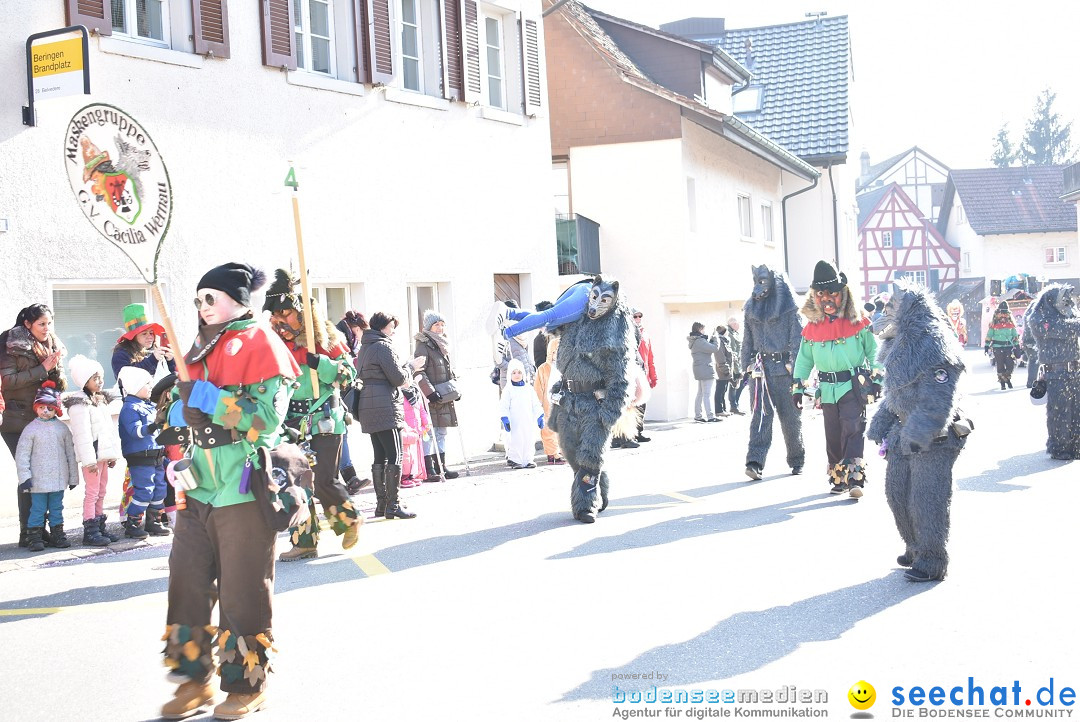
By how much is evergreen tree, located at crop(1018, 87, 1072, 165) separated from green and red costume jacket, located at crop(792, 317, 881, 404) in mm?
85030

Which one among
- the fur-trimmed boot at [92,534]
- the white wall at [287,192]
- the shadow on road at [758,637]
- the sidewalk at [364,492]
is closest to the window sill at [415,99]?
the white wall at [287,192]

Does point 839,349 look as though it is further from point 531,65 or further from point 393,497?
point 531,65

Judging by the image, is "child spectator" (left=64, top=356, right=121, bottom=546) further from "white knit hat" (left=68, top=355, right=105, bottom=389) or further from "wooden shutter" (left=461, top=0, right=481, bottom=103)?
"wooden shutter" (left=461, top=0, right=481, bottom=103)

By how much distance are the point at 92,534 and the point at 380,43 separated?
7949 mm

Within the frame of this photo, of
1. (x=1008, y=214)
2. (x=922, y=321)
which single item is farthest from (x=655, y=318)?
(x=1008, y=214)

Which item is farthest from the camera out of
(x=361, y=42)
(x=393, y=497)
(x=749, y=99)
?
(x=749, y=99)

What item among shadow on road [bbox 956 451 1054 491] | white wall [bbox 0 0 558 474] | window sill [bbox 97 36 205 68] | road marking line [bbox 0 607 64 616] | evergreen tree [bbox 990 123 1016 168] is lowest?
shadow on road [bbox 956 451 1054 491]

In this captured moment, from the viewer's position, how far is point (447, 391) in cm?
1353

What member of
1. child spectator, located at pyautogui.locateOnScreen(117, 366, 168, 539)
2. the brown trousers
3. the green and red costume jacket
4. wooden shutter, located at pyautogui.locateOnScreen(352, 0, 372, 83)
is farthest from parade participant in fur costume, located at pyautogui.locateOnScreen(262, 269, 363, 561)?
wooden shutter, located at pyautogui.locateOnScreen(352, 0, 372, 83)

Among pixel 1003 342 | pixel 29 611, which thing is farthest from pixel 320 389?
pixel 1003 342

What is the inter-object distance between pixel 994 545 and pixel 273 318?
5.23 m

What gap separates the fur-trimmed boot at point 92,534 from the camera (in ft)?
31.2

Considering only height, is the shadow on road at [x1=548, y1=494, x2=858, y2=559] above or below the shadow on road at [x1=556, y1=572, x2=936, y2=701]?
above

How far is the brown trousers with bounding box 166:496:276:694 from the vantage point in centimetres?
512
